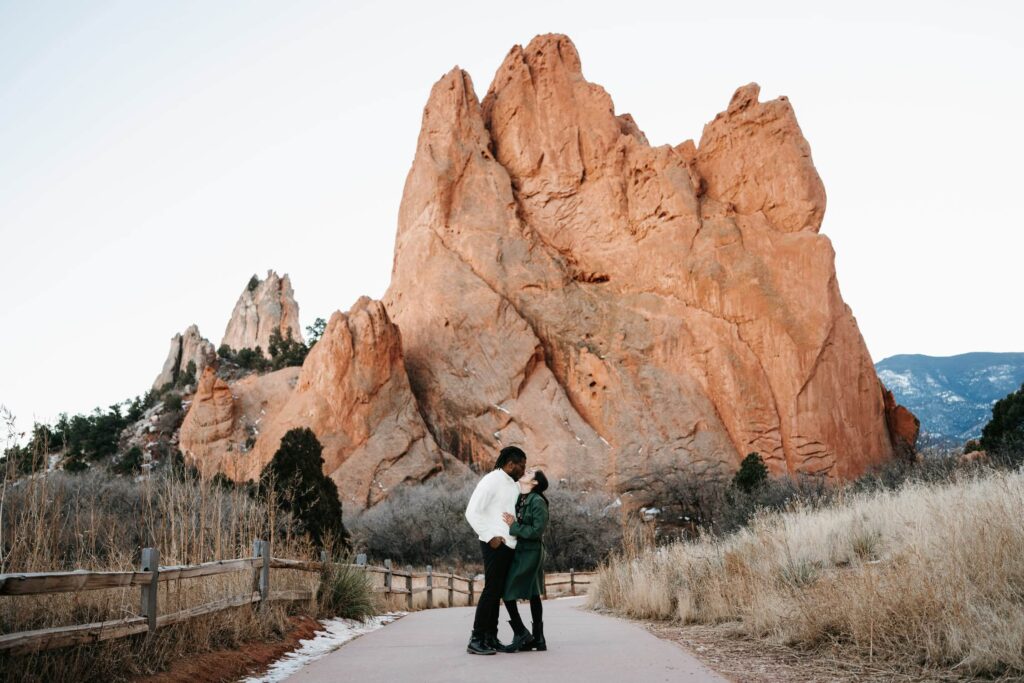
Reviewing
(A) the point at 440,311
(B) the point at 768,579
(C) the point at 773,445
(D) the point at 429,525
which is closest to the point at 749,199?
(C) the point at 773,445

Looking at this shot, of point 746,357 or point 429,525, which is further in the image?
point 746,357

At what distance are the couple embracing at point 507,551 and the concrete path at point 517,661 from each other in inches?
8.7

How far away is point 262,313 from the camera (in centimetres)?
9194

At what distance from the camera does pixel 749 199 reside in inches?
2237

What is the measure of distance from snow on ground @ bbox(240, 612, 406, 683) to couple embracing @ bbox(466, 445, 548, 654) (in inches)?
66.9

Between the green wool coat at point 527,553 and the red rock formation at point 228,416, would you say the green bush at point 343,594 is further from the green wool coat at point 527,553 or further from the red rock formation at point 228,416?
the red rock formation at point 228,416

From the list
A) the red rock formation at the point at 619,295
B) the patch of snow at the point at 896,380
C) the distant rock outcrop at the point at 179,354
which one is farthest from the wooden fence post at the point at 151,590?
the patch of snow at the point at 896,380

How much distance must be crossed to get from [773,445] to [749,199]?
55.9 ft

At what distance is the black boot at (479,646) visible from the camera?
8039 millimetres

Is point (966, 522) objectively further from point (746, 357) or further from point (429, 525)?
point (746, 357)

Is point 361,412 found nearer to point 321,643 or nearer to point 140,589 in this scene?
point 321,643

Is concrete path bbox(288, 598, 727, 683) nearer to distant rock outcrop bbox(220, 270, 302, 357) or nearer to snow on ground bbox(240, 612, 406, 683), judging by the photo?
snow on ground bbox(240, 612, 406, 683)

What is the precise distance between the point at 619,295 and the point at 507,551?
48.4m

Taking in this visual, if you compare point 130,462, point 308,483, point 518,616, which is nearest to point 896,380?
point 130,462
